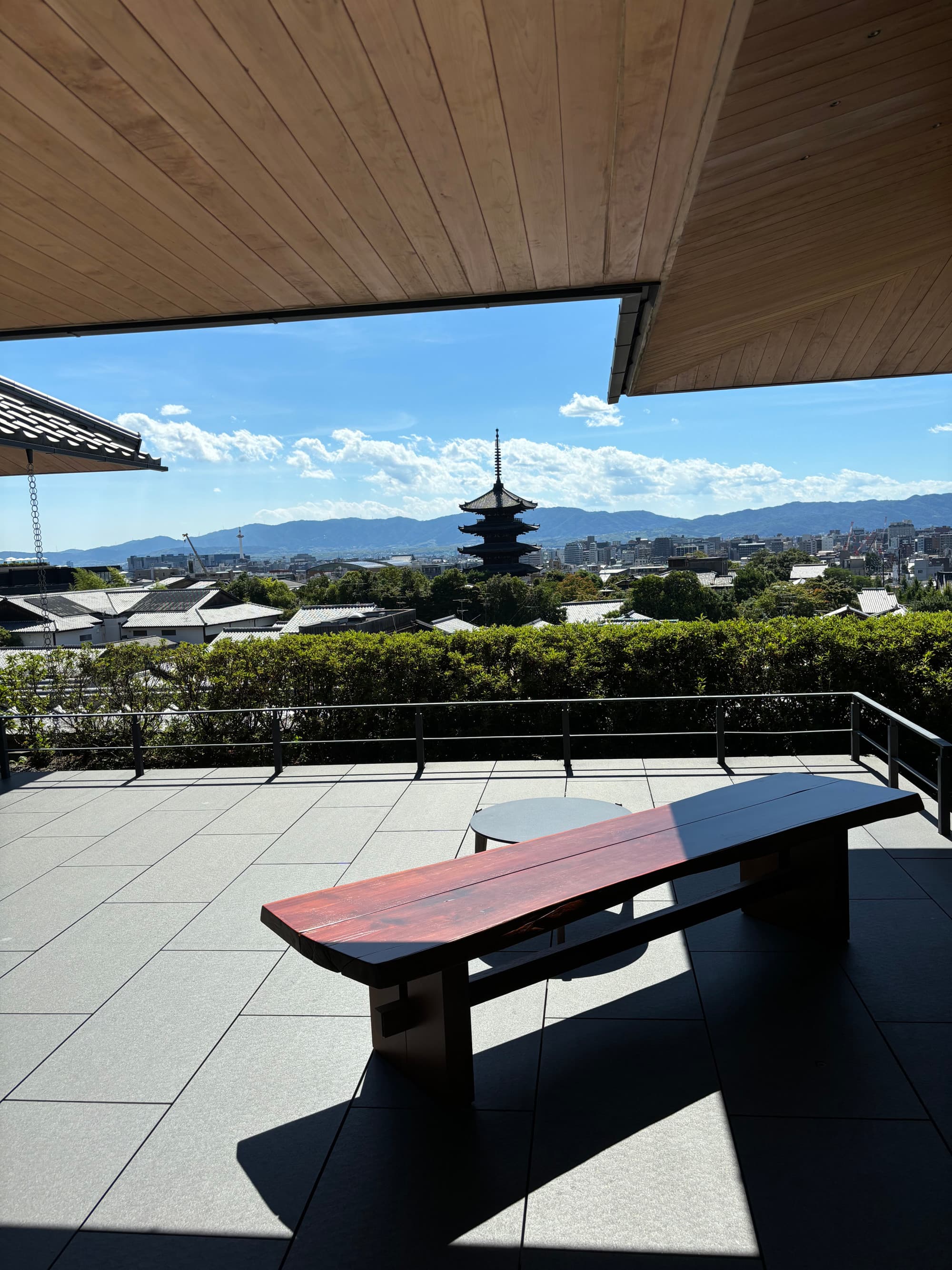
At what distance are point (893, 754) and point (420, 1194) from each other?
4.46 m

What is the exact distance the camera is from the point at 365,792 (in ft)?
20.7

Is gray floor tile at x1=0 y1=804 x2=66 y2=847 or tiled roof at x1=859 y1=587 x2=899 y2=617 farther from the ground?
gray floor tile at x1=0 y1=804 x2=66 y2=847

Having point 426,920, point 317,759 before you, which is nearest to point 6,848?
point 317,759

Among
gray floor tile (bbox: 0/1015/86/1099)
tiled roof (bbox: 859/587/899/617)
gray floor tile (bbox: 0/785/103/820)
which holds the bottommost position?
tiled roof (bbox: 859/587/899/617)

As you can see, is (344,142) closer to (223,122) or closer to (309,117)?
(309,117)

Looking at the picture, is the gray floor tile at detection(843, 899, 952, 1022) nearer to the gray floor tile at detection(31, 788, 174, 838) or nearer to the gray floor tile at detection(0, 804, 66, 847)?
the gray floor tile at detection(31, 788, 174, 838)

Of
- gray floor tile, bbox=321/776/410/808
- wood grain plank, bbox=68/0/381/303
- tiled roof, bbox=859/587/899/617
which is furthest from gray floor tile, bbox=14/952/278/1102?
tiled roof, bbox=859/587/899/617

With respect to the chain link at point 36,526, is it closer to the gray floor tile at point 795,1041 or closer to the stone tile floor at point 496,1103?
the stone tile floor at point 496,1103

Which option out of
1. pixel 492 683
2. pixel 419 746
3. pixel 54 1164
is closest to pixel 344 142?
pixel 54 1164

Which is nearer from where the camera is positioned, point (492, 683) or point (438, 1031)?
point (438, 1031)

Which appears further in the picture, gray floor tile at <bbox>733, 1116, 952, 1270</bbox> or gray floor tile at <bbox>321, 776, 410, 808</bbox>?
gray floor tile at <bbox>321, 776, 410, 808</bbox>

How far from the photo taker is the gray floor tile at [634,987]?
10.0 feet

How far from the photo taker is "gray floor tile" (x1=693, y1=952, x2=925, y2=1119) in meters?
2.45

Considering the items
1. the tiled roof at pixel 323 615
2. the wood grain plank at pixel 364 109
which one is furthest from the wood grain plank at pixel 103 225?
the tiled roof at pixel 323 615
